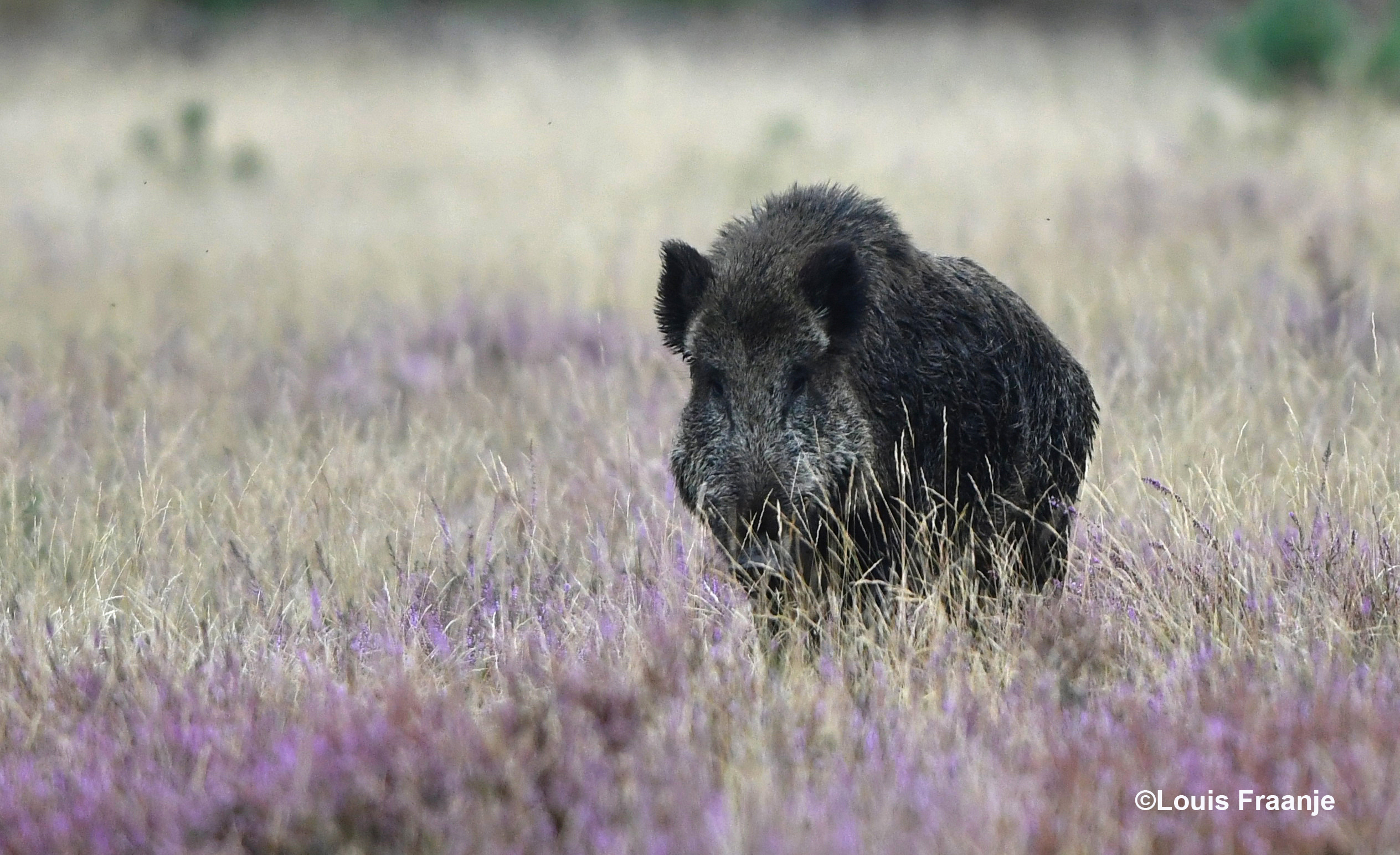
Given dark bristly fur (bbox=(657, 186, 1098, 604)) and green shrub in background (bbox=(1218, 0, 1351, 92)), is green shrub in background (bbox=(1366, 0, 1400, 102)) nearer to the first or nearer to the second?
green shrub in background (bbox=(1218, 0, 1351, 92))

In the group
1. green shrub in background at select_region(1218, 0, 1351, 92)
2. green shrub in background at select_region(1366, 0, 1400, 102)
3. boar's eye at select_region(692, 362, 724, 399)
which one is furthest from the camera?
green shrub in background at select_region(1218, 0, 1351, 92)

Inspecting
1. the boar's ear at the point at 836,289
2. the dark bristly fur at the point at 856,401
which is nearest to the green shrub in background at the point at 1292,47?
the dark bristly fur at the point at 856,401

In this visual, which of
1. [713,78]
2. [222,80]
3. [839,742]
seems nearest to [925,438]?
[839,742]

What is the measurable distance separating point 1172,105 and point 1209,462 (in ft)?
54.3

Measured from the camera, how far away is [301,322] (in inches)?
429

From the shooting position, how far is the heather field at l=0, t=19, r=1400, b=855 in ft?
11.5

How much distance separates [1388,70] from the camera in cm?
1709

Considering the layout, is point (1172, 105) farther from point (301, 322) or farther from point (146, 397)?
point (146, 397)

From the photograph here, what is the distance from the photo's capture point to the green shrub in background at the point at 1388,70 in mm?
17047

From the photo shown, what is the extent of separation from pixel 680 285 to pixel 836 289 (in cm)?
50

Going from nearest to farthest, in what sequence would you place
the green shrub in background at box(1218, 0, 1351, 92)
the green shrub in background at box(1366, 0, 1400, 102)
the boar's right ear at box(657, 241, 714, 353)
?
the boar's right ear at box(657, 241, 714, 353), the green shrub in background at box(1366, 0, 1400, 102), the green shrub in background at box(1218, 0, 1351, 92)

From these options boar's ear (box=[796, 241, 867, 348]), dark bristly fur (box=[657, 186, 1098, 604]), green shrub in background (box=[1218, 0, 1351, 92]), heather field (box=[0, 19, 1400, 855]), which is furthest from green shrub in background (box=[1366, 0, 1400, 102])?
boar's ear (box=[796, 241, 867, 348])

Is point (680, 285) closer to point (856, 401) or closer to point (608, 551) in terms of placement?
point (856, 401)

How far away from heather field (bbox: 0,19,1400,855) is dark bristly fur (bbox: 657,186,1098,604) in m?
0.26
